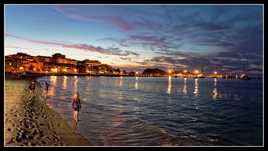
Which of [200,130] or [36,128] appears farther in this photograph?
[200,130]

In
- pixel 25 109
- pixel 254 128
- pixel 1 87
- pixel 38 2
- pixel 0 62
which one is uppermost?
pixel 38 2

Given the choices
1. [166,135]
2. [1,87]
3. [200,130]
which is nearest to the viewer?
[1,87]

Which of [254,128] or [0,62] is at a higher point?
[0,62]

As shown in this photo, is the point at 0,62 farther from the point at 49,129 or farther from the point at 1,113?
the point at 49,129

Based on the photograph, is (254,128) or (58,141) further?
(254,128)

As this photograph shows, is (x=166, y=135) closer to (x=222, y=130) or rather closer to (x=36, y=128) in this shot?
(x=222, y=130)

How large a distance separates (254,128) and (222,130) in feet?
12.9

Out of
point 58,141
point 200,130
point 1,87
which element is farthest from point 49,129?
point 200,130

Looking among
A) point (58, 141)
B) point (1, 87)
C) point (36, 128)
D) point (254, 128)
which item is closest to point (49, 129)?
point (36, 128)

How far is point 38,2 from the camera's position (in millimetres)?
10781

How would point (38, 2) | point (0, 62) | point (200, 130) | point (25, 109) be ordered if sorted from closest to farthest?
point (38, 2), point (0, 62), point (200, 130), point (25, 109)

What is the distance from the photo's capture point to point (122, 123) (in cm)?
2014
